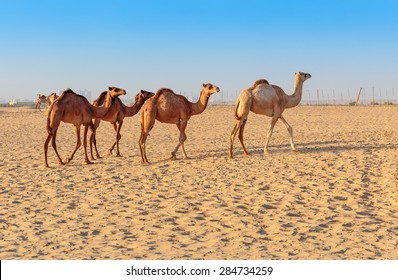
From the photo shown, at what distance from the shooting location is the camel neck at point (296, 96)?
13734 mm

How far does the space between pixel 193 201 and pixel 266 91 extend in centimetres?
555

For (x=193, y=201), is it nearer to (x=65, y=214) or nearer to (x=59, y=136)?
(x=65, y=214)

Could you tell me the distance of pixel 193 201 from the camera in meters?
8.27

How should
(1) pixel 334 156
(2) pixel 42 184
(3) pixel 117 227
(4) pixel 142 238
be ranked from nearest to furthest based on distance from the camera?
1. (4) pixel 142 238
2. (3) pixel 117 227
3. (2) pixel 42 184
4. (1) pixel 334 156

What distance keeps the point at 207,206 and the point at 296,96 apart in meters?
6.95

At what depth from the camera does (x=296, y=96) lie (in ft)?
45.5

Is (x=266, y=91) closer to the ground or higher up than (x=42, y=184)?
higher up

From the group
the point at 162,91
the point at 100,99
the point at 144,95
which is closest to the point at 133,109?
the point at 144,95

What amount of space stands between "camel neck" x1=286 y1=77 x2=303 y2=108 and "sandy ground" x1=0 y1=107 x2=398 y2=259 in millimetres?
1393

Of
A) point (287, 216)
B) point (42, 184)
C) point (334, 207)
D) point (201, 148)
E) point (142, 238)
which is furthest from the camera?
point (201, 148)

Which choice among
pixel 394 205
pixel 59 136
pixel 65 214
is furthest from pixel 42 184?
pixel 59 136

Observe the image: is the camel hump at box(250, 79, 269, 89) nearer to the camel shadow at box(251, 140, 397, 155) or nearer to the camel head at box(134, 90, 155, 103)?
Result: the camel shadow at box(251, 140, 397, 155)

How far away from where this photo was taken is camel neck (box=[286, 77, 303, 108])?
13734 mm

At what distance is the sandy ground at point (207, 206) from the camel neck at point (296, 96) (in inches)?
54.8
